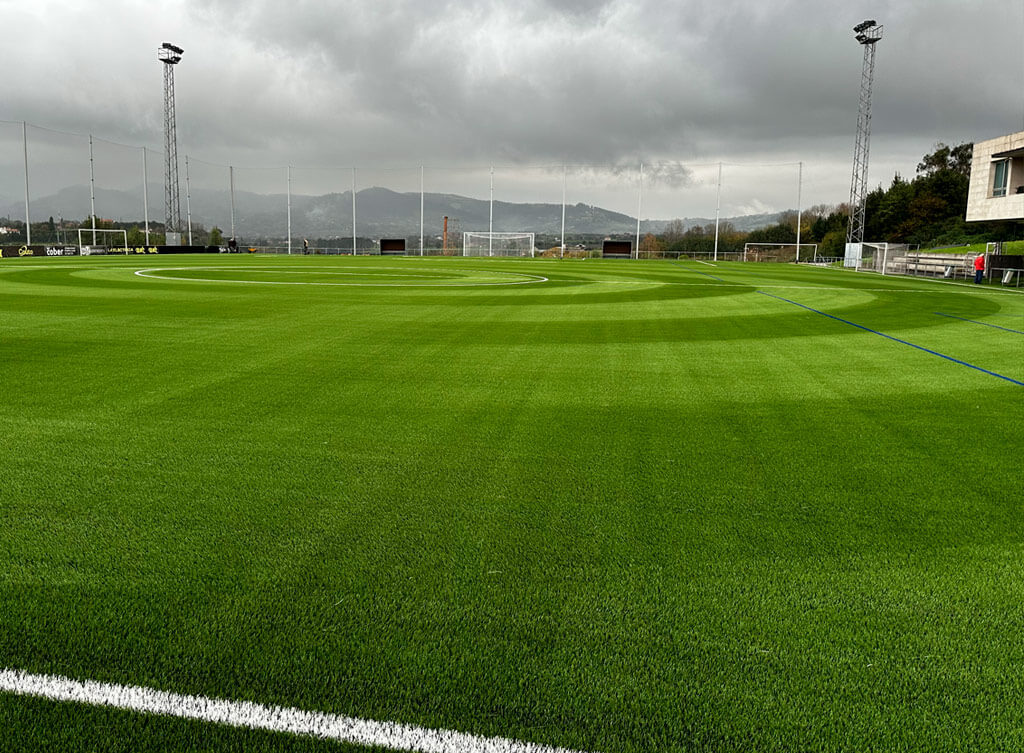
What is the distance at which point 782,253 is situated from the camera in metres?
65.1

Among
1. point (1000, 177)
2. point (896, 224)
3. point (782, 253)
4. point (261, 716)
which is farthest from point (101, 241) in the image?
point (896, 224)

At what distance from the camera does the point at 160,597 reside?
3045 mm

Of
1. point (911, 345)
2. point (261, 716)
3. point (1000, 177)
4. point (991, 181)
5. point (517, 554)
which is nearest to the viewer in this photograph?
point (261, 716)

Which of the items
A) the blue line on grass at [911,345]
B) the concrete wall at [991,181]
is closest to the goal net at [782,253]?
the concrete wall at [991,181]

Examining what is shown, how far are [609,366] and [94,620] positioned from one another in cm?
651

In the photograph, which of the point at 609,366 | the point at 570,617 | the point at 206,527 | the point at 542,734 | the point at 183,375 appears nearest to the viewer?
the point at 542,734

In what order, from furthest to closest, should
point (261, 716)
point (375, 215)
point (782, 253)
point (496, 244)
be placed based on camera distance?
point (375, 215), point (496, 244), point (782, 253), point (261, 716)

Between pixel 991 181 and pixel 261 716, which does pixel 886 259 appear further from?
pixel 261 716

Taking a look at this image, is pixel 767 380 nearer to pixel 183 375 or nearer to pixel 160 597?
pixel 183 375

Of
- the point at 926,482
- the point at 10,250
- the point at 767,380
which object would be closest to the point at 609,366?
the point at 767,380

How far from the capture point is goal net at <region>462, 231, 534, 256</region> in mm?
64562

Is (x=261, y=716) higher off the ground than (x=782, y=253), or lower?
lower

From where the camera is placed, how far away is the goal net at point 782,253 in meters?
63.9

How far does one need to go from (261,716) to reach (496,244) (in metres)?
64.3
